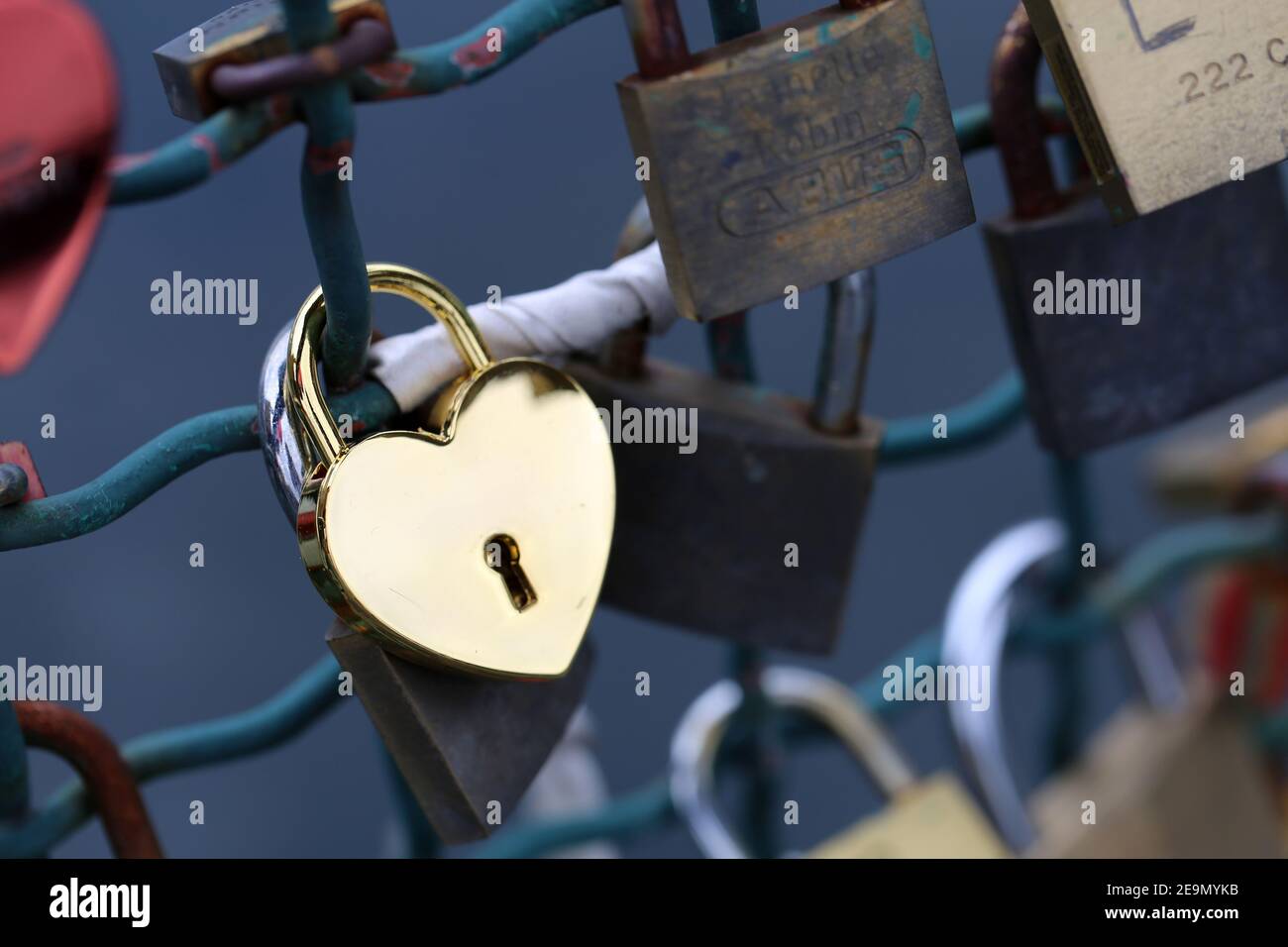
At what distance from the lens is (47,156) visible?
0.46 meters

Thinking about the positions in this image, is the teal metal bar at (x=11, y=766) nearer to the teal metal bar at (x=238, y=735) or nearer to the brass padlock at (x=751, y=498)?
the teal metal bar at (x=238, y=735)

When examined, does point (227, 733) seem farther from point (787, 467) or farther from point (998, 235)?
point (998, 235)

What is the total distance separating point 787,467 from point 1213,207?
270mm

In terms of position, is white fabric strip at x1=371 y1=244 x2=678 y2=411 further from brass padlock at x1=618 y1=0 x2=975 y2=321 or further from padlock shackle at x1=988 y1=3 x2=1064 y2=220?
padlock shackle at x1=988 y1=3 x2=1064 y2=220

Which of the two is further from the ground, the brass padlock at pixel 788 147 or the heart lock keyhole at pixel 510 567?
the brass padlock at pixel 788 147

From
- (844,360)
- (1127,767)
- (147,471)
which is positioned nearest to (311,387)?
(147,471)

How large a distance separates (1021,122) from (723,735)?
454mm

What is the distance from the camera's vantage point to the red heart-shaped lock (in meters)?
0.44

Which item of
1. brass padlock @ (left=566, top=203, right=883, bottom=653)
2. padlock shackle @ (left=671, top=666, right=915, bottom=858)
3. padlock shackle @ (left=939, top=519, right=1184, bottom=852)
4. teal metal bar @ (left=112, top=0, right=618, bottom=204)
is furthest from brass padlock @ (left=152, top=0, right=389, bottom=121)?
padlock shackle @ (left=939, top=519, right=1184, bottom=852)

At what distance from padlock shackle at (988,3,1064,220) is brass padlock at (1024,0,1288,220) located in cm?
9

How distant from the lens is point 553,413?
→ 644 mm

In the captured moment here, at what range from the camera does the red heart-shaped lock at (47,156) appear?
44cm

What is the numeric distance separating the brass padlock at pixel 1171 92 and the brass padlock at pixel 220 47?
0.96 feet

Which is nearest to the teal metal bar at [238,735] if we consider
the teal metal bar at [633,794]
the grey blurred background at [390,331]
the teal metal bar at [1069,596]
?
the teal metal bar at [633,794]
